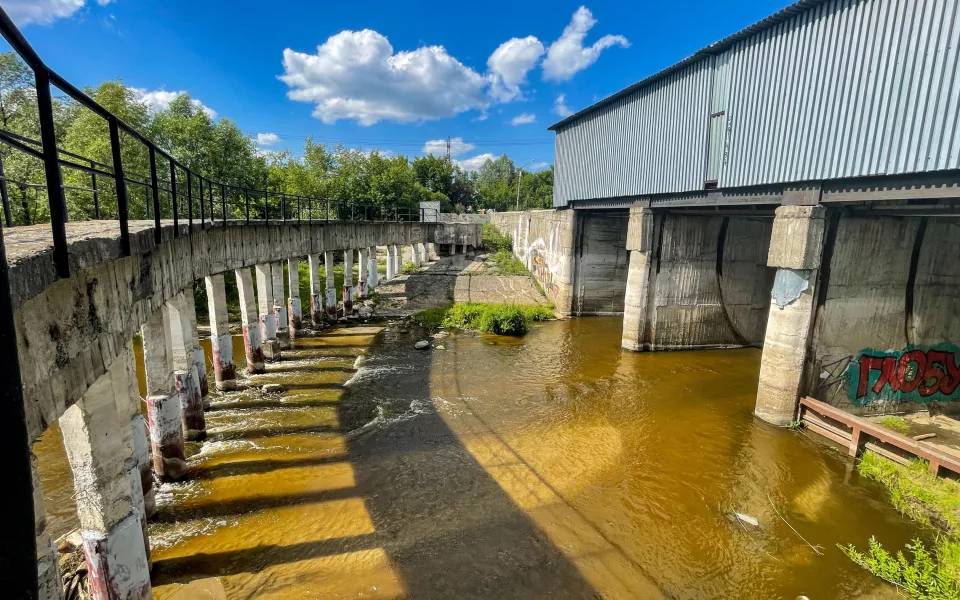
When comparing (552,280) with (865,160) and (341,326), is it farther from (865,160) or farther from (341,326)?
(865,160)

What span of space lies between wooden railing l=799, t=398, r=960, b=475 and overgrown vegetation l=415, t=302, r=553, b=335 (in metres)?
12.3

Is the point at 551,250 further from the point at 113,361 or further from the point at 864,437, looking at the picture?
the point at 113,361

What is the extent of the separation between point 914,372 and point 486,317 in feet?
51.3

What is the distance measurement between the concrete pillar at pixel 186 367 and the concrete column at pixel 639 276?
15.1 metres

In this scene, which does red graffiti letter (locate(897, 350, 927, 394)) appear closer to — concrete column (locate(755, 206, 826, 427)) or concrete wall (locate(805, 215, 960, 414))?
concrete wall (locate(805, 215, 960, 414))

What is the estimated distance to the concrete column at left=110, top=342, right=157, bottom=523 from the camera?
246 inches

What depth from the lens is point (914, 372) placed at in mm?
12906

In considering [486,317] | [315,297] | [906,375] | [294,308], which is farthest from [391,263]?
[906,375]

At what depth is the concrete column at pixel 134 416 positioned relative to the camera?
A: 6254mm

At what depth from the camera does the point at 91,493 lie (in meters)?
5.54

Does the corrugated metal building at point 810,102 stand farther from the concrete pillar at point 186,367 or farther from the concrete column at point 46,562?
the concrete pillar at point 186,367

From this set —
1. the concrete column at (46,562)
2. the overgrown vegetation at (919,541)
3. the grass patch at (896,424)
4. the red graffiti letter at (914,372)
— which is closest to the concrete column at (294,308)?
the concrete column at (46,562)

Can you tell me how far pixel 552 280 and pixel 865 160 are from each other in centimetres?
1797

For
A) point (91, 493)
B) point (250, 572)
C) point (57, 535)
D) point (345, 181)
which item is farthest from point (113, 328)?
point (345, 181)
